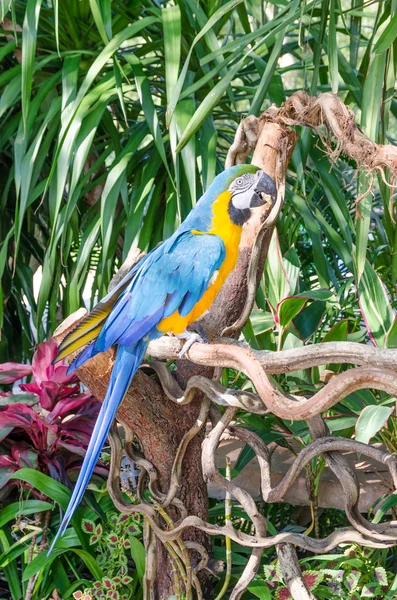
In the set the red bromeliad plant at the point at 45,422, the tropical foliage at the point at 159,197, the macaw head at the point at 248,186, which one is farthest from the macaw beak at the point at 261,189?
the red bromeliad plant at the point at 45,422

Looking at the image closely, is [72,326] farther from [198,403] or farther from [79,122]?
[79,122]

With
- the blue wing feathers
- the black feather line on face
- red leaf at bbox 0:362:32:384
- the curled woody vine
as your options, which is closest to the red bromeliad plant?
red leaf at bbox 0:362:32:384

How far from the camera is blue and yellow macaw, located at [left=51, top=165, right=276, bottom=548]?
78 cm

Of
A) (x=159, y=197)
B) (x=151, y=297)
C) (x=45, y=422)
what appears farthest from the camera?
(x=159, y=197)

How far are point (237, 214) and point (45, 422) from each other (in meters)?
0.47

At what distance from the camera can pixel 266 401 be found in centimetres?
69

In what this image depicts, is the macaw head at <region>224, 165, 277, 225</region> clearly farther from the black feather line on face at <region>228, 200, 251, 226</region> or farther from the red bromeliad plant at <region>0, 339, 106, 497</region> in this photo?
the red bromeliad plant at <region>0, 339, 106, 497</region>

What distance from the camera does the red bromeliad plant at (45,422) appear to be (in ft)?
3.59

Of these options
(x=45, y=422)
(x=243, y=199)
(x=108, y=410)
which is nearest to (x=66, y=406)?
(x=45, y=422)

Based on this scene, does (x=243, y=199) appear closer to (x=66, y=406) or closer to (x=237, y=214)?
(x=237, y=214)

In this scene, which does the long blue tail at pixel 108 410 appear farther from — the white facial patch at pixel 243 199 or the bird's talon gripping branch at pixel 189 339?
the white facial patch at pixel 243 199

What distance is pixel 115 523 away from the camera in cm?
107

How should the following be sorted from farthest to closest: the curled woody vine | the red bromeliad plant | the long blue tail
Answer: the red bromeliad plant < the long blue tail < the curled woody vine

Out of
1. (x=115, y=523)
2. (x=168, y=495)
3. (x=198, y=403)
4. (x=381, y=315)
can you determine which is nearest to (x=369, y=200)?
(x=381, y=315)
